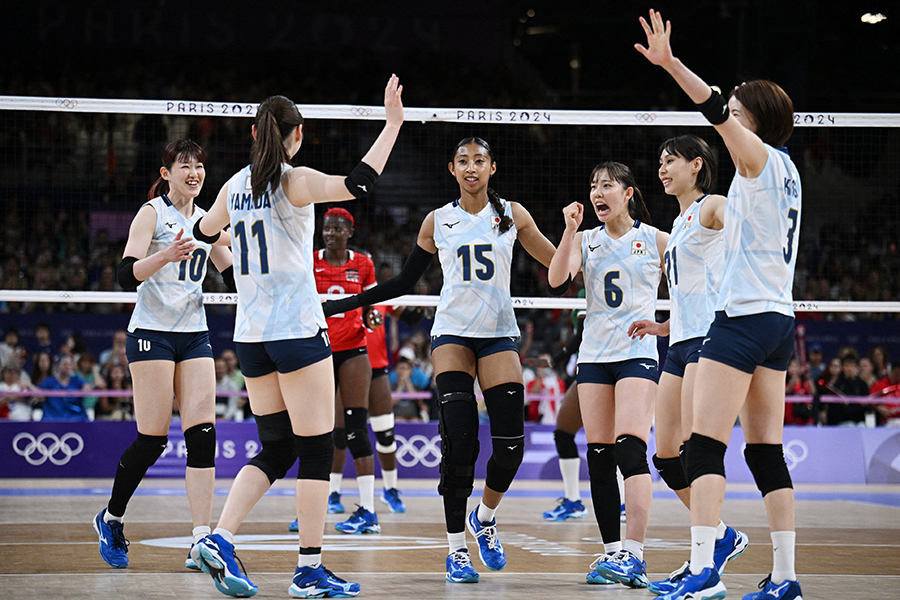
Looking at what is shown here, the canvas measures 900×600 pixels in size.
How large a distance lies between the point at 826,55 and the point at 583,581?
19214 mm

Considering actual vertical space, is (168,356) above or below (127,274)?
below

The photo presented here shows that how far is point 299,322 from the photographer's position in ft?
14.6

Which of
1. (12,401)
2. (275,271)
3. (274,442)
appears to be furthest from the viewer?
(12,401)

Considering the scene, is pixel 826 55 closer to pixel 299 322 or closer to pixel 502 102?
pixel 502 102

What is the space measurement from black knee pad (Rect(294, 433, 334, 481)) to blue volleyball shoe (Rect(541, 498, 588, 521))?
4.15 m

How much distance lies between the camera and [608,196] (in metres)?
5.64

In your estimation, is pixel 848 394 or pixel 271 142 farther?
pixel 848 394

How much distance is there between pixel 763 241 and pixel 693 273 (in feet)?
3.17

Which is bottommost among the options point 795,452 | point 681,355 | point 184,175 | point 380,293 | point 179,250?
point 795,452

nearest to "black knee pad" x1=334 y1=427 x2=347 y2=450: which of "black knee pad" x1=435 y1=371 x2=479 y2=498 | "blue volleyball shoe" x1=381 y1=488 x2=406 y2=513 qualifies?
"blue volleyball shoe" x1=381 y1=488 x2=406 y2=513

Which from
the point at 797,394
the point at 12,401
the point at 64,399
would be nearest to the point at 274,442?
the point at 64,399

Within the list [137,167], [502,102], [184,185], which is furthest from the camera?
[502,102]

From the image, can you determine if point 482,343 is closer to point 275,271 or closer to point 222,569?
point 275,271

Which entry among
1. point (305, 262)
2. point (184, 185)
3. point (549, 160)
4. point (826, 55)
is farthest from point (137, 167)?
point (826, 55)
